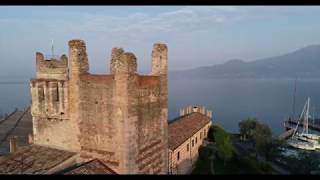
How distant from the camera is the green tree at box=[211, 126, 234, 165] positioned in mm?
31016

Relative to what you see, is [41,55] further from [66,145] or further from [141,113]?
[141,113]

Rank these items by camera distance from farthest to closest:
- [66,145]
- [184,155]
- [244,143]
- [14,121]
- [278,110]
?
[278,110], [244,143], [14,121], [184,155], [66,145]

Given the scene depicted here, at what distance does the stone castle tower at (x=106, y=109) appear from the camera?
12258 mm

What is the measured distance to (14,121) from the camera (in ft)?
118

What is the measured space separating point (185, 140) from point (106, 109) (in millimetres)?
15415

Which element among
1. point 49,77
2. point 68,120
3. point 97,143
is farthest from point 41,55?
point 97,143

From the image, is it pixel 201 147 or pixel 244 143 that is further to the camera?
pixel 244 143

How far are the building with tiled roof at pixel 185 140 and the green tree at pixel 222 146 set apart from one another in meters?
1.27

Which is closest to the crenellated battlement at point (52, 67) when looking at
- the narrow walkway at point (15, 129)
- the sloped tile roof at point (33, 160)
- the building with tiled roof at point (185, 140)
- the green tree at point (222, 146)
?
the sloped tile roof at point (33, 160)

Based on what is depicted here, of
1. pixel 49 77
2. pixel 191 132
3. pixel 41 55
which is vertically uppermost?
pixel 41 55

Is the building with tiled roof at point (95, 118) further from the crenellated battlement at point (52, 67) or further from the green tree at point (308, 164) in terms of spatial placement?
the green tree at point (308, 164)

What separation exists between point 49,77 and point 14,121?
2419 cm

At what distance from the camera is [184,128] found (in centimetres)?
3048

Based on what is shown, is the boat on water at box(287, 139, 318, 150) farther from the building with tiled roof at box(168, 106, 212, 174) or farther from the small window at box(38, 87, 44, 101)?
the small window at box(38, 87, 44, 101)
